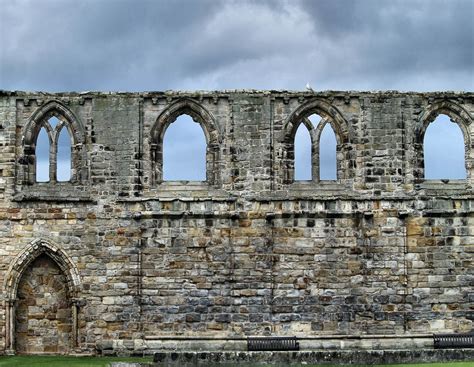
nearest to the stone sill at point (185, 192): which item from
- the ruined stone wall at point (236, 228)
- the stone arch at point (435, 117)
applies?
the ruined stone wall at point (236, 228)

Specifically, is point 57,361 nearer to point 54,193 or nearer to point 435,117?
Result: point 54,193

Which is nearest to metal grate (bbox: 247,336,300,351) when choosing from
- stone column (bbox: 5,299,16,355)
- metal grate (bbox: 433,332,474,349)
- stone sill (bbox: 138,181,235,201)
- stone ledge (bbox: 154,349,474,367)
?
stone ledge (bbox: 154,349,474,367)

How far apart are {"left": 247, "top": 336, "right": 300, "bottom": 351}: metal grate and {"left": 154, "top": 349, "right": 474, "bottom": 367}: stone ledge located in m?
2.23

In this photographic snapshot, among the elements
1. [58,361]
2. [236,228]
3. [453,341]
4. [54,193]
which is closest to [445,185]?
[453,341]

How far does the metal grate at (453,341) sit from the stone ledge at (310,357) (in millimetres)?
2394

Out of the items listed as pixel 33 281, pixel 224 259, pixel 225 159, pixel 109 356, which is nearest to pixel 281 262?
pixel 224 259

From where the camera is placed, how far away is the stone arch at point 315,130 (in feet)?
82.9

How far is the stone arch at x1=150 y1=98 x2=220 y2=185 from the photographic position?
25.3 m

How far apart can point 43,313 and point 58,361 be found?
227 centimetres

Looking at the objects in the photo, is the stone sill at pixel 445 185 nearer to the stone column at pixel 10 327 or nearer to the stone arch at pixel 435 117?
the stone arch at pixel 435 117

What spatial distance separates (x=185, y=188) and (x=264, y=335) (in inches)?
188

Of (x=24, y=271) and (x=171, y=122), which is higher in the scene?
(x=171, y=122)

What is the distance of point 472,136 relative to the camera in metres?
25.8

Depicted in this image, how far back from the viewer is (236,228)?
81.7ft
